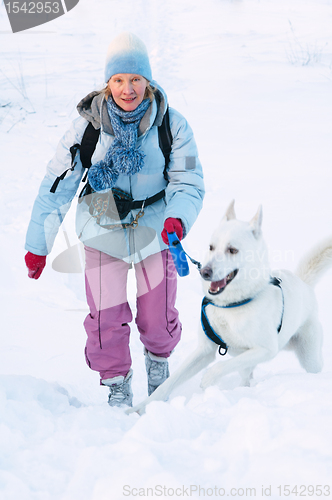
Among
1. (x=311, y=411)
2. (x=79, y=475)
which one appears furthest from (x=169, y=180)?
→ (x=79, y=475)

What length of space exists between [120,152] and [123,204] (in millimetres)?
263

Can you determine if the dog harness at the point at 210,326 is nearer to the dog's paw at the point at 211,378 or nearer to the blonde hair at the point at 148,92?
the dog's paw at the point at 211,378

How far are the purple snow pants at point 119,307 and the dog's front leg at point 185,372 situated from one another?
20 centimetres

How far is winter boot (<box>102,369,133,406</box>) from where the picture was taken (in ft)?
6.46

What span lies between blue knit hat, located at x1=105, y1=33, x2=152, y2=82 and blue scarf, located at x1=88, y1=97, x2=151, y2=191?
0.13 m

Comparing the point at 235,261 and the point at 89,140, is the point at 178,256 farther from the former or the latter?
the point at 89,140

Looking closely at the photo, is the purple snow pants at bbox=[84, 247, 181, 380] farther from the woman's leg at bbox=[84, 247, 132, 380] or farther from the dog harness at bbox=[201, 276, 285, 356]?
the dog harness at bbox=[201, 276, 285, 356]

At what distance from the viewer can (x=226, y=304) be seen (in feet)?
6.36

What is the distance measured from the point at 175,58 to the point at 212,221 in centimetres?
640

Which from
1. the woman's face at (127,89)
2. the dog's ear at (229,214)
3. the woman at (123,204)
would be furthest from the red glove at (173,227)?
the woman's face at (127,89)

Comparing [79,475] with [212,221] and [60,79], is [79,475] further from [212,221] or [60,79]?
[60,79]

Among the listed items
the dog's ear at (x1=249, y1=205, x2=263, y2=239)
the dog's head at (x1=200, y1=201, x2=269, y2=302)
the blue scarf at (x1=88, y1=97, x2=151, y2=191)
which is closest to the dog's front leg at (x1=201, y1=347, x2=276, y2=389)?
the dog's head at (x1=200, y1=201, x2=269, y2=302)

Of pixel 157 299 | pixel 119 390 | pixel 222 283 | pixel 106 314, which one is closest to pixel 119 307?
pixel 106 314

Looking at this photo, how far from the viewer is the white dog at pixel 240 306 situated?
5.91 feet
